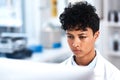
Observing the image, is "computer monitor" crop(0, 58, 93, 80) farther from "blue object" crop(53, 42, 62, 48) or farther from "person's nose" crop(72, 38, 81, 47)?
"blue object" crop(53, 42, 62, 48)

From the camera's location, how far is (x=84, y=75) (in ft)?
2.10

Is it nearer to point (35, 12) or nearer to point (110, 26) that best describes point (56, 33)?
point (35, 12)

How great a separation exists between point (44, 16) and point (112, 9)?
72cm

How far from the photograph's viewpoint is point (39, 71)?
685mm

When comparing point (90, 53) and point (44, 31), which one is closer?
point (90, 53)

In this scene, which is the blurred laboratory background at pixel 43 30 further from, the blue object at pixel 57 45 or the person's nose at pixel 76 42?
the person's nose at pixel 76 42

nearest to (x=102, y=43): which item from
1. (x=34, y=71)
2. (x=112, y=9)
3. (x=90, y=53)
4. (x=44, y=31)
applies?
(x=112, y=9)

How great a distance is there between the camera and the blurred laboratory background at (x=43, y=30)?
243 centimetres

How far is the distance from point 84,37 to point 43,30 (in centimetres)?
187

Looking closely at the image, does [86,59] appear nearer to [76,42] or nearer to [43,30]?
[76,42]

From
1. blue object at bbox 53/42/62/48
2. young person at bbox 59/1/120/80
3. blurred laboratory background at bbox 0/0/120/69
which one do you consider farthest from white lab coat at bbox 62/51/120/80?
blue object at bbox 53/42/62/48

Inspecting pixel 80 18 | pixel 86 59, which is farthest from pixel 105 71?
pixel 80 18

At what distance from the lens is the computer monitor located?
64cm

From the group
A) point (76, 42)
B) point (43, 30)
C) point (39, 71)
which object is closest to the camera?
point (39, 71)
